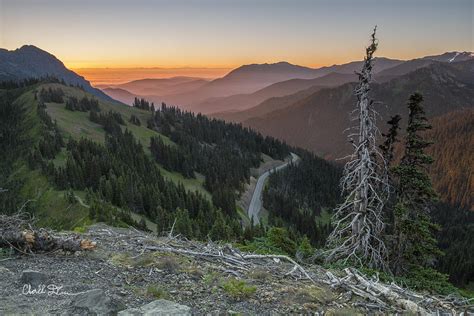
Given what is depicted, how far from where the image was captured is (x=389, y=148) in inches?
1002

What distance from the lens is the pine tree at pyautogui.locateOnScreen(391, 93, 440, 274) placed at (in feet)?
77.8

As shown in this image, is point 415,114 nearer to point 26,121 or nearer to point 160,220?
point 160,220

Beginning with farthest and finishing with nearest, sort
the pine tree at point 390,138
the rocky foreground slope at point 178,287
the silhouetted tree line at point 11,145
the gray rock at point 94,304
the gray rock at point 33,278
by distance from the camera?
the silhouetted tree line at point 11,145, the pine tree at point 390,138, the gray rock at point 33,278, the rocky foreground slope at point 178,287, the gray rock at point 94,304

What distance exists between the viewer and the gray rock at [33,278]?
8.73 metres

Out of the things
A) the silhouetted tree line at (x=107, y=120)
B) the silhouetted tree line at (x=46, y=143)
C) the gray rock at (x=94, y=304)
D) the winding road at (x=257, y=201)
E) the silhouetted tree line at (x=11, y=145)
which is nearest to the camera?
the gray rock at (x=94, y=304)

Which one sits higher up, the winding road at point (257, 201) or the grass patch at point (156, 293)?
the grass patch at point (156, 293)

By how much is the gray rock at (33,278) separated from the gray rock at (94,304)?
131cm

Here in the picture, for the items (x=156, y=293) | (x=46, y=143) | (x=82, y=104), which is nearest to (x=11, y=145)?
(x=46, y=143)

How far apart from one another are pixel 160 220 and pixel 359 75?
64.2 meters

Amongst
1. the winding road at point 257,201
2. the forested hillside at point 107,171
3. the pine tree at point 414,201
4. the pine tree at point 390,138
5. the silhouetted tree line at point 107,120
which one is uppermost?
the pine tree at point 390,138

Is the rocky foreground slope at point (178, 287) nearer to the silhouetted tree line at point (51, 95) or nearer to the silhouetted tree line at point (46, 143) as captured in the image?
the silhouetted tree line at point (46, 143)

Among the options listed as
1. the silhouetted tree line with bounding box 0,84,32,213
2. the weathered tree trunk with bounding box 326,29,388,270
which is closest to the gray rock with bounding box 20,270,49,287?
the weathered tree trunk with bounding box 326,29,388,270

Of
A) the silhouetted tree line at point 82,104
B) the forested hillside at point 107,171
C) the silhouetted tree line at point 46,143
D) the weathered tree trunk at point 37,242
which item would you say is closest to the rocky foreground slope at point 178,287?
the weathered tree trunk at point 37,242

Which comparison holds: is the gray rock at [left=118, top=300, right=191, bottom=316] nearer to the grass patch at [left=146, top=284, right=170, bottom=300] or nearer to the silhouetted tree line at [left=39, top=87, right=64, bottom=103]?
the grass patch at [left=146, top=284, right=170, bottom=300]
